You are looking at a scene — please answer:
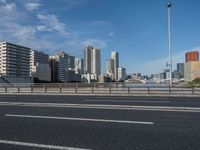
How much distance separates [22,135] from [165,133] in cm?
367

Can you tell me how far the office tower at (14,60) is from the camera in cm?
12862

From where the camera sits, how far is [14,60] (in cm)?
13450

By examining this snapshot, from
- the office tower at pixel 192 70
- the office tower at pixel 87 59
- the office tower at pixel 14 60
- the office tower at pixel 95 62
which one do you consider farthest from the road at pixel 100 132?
the office tower at pixel 95 62

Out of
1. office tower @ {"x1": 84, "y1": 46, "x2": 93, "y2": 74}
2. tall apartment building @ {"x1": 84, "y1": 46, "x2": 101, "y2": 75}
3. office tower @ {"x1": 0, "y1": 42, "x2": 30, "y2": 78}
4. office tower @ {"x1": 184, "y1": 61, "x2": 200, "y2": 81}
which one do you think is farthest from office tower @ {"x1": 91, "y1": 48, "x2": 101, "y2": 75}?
office tower @ {"x1": 184, "y1": 61, "x2": 200, "y2": 81}

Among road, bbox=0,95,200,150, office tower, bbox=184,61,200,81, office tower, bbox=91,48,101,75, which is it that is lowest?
road, bbox=0,95,200,150

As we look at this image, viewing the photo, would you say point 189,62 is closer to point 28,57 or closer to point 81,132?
point 28,57

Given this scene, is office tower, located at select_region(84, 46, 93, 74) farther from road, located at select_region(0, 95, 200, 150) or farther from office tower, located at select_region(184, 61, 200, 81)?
road, located at select_region(0, 95, 200, 150)

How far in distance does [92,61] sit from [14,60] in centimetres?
4384

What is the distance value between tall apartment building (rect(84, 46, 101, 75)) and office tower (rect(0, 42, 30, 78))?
109 ft

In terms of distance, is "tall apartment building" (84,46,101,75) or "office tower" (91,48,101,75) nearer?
"tall apartment building" (84,46,101,75)

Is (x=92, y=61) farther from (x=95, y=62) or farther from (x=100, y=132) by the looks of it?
(x=100, y=132)

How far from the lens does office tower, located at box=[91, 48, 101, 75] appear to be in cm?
16300

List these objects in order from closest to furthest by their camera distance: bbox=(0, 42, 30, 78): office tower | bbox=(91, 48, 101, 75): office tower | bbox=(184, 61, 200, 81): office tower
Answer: bbox=(184, 61, 200, 81): office tower
bbox=(0, 42, 30, 78): office tower
bbox=(91, 48, 101, 75): office tower

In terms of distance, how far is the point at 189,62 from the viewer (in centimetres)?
12512
